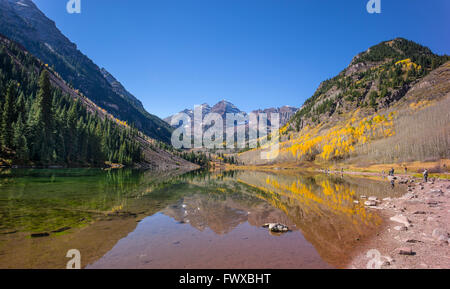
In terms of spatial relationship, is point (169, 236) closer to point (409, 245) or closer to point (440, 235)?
point (409, 245)

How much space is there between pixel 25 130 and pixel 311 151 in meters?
184

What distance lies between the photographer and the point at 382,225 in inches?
599

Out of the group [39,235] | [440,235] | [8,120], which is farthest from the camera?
[8,120]

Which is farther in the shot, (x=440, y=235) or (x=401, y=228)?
(x=401, y=228)

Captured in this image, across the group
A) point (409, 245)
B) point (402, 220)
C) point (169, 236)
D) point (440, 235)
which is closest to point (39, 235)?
point (169, 236)

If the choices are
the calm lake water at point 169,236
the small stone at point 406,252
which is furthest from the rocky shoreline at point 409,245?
the calm lake water at point 169,236

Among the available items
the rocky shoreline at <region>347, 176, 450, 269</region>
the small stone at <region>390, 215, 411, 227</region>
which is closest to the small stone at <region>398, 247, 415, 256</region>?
the rocky shoreline at <region>347, 176, 450, 269</region>

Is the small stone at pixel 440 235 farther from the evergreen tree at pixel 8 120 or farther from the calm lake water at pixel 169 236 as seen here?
the evergreen tree at pixel 8 120

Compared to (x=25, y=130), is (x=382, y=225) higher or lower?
lower

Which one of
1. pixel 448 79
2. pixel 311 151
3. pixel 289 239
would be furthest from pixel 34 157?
pixel 448 79

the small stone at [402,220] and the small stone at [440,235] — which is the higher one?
the small stone at [440,235]

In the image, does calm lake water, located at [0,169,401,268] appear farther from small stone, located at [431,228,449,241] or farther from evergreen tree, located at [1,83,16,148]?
evergreen tree, located at [1,83,16,148]
